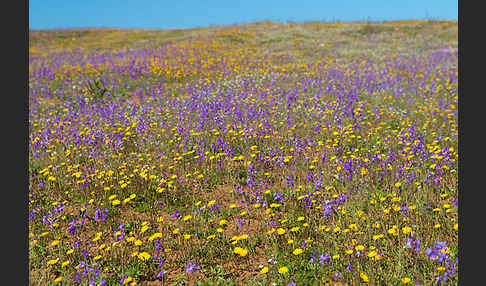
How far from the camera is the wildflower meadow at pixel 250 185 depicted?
4383 millimetres

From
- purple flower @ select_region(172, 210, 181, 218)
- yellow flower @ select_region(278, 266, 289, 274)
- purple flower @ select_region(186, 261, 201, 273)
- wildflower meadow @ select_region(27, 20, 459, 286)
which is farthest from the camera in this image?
purple flower @ select_region(172, 210, 181, 218)

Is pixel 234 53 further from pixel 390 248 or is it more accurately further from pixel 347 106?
pixel 390 248

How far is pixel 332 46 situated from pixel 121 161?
75.7 ft

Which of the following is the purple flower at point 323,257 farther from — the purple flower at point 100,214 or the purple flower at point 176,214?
the purple flower at point 100,214

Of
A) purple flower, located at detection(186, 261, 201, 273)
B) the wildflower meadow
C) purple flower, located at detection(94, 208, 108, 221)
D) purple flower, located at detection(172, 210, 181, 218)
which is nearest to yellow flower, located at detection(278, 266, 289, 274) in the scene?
the wildflower meadow

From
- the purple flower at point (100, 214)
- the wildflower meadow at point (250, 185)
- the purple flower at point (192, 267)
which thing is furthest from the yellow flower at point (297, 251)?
the purple flower at point (100, 214)

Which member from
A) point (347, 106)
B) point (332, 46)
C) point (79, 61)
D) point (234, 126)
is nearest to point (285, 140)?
point (234, 126)

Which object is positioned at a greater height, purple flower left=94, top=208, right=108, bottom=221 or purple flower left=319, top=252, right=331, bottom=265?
purple flower left=94, top=208, right=108, bottom=221

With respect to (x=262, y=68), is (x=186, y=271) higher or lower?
lower

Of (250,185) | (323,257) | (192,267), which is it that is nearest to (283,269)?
(323,257)

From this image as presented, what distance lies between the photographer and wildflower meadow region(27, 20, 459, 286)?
4383 mm

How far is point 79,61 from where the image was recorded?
73.7 ft

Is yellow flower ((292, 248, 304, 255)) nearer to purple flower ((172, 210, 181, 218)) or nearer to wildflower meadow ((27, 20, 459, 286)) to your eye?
wildflower meadow ((27, 20, 459, 286))

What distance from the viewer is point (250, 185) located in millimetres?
6090
